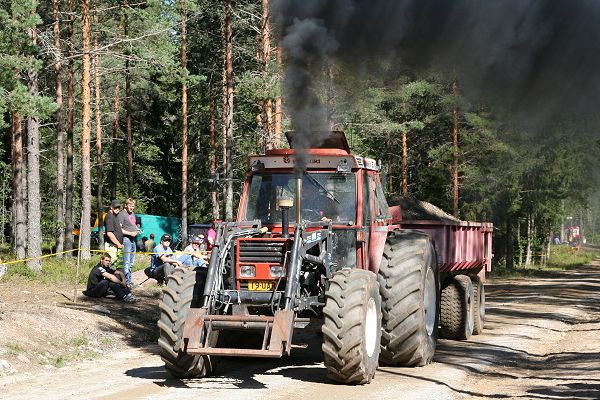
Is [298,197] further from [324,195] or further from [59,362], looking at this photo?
[59,362]

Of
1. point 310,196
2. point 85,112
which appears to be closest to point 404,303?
point 310,196

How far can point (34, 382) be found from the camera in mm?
11344

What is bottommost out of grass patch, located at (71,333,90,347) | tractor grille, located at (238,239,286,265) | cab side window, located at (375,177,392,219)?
grass patch, located at (71,333,90,347)

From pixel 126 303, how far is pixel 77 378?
283 inches

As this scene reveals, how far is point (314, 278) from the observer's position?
11992 mm

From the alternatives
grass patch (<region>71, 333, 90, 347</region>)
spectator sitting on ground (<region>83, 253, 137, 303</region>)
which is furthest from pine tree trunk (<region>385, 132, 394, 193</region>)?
grass patch (<region>71, 333, 90, 347</region>)

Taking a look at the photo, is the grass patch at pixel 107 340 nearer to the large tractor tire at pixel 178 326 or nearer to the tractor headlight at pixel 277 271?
the large tractor tire at pixel 178 326

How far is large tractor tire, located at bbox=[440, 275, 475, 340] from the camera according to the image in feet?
54.0

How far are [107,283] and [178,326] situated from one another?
8077mm

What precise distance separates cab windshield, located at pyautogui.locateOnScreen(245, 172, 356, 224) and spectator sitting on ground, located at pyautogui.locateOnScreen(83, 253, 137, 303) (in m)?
6.57

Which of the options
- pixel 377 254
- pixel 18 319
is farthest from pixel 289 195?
pixel 18 319

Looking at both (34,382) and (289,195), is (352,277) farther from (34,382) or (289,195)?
(34,382)

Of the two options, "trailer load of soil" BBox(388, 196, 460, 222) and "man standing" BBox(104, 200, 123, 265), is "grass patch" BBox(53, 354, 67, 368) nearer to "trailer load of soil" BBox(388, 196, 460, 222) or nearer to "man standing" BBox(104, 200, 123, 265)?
"man standing" BBox(104, 200, 123, 265)

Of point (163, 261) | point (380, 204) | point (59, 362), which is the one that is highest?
point (380, 204)
